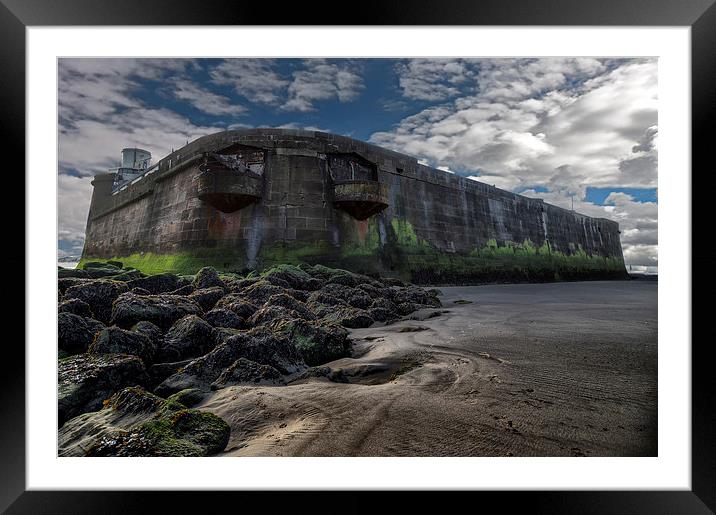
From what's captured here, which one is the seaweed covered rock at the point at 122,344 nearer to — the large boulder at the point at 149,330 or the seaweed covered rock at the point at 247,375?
the large boulder at the point at 149,330

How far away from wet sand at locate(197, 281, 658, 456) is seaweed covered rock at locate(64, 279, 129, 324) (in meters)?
1.76

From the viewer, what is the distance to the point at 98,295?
3.48 meters

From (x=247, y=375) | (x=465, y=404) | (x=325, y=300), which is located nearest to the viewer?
(x=465, y=404)

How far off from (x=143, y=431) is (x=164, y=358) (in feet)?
3.55

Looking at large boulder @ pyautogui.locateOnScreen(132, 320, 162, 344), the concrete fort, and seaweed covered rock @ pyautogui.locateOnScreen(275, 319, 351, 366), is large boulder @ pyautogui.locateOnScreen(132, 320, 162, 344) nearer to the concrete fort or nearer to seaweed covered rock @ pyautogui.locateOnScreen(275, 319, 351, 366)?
seaweed covered rock @ pyautogui.locateOnScreen(275, 319, 351, 366)

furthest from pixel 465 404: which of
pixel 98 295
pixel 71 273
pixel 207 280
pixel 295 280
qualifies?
pixel 71 273

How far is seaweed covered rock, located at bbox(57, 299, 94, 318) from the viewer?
10.2 ft

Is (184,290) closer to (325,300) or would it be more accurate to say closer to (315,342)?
(325,300)

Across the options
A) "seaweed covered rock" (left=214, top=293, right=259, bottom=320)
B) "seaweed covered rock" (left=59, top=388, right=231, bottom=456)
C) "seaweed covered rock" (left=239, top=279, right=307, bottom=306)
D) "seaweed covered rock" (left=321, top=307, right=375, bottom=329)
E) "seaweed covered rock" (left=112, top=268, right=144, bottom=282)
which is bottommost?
"seaweed covered rock" (left=59, top=388, right=231, bottom=456)

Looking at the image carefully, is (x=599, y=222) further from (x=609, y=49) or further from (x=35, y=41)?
(x=35, y=41)

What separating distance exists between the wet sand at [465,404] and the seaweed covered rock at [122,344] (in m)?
0.84

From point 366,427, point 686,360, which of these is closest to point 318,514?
point 366,427

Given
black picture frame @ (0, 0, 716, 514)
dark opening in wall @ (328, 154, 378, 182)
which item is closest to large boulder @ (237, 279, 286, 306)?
black picture frame @ (0, 0, 716, 514)

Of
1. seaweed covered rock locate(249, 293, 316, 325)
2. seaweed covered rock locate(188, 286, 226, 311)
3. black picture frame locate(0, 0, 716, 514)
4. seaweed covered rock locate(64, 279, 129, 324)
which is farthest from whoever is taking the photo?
seaweed covered rock locate(188, 286, 226, 311)
